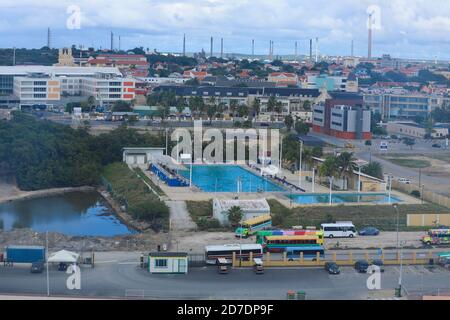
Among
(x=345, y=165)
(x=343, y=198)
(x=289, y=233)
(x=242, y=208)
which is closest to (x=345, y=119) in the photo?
(x=345, y=165)

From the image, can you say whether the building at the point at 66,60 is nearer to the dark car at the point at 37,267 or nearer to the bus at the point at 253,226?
the bus at the point at 253,226

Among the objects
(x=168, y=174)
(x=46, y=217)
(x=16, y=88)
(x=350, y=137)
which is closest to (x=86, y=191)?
(x=168, y=174)

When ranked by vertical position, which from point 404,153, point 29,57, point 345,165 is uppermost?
point 29,57

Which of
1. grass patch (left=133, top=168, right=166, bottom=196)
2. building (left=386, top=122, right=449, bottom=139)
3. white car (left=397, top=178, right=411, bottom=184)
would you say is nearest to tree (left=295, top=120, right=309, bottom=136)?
building (left=386, top=122, right=449, bottom=139)

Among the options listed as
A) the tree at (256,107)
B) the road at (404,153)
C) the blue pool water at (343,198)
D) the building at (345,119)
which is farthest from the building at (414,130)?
the blue pool water at (343,198)

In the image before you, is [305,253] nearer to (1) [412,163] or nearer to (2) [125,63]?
(1) [412,163]

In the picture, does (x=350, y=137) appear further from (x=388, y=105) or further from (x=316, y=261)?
(x=316, y=261)
